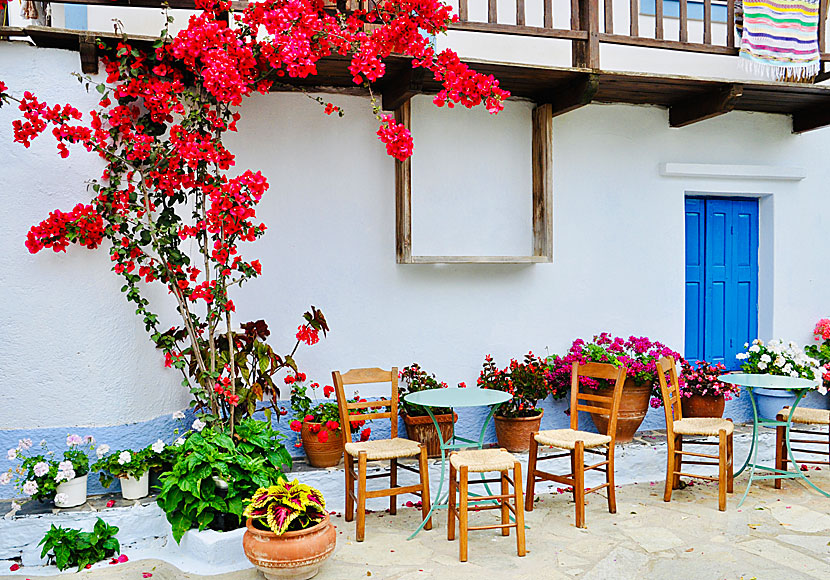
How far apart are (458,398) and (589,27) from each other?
9.52 ft

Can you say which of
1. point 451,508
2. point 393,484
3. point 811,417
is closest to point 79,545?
point 393,484

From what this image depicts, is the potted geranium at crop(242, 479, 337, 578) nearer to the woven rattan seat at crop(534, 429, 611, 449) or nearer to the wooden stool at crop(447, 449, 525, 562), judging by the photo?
the wooden stool at crop(447, 449, 525, 562)

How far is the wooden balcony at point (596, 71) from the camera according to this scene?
5.29 m

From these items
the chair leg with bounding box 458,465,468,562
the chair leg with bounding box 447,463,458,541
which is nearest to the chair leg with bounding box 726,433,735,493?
the chair leg with bounding box 447,463,458,541

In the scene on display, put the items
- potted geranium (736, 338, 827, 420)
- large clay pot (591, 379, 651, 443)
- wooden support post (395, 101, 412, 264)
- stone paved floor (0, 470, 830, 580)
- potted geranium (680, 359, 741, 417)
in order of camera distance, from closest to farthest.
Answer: stone paved floor (0, 470, 830, 580)
wooden support post (395, 101, 412, 264)
large clay pot (591, 379, 651, 443)
potted geranium (680, 359, 741, 417)
potted geranium (736, 338, 827, 420)

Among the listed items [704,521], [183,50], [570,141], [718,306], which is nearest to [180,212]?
[183,50]

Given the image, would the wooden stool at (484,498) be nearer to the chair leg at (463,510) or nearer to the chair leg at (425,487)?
the chair leg at (463,510)

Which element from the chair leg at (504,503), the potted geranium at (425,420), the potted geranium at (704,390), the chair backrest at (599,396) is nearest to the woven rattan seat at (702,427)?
the chair backrest at (599,396)

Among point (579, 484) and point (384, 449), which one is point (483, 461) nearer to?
point (384, 449)

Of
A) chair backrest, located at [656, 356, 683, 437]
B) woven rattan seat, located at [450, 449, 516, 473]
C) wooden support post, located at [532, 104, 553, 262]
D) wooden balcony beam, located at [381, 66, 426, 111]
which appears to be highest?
wooden balcony beam, located at [381, 66, 426, 111]

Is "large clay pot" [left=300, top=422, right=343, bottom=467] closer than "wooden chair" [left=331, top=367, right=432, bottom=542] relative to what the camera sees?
No

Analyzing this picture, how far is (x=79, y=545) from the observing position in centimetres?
429

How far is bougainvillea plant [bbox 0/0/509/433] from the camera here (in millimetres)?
4516

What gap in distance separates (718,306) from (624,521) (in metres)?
2.80
